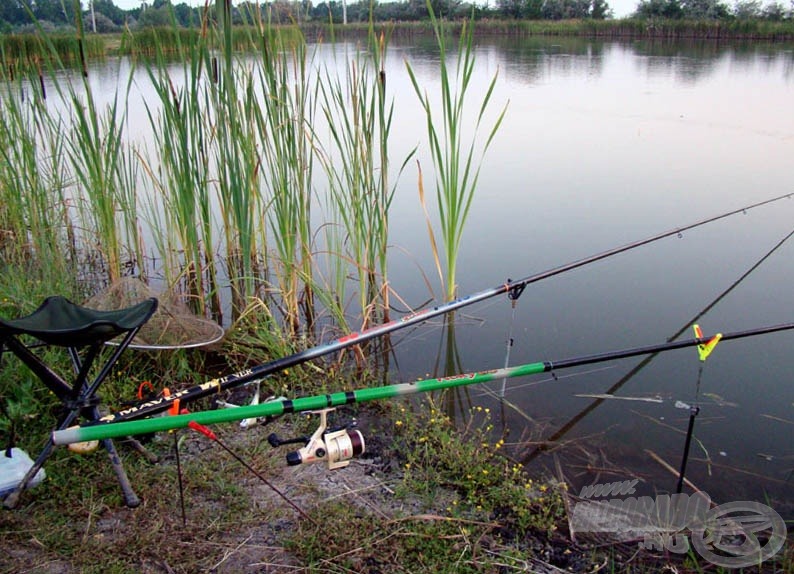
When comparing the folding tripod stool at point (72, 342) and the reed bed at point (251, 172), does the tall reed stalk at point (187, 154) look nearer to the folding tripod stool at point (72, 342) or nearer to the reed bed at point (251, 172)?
the reed bed at point (251, 172)

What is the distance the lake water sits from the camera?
266 centimetres

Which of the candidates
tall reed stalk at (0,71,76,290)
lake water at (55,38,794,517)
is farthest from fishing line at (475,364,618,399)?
tall reed stalk at (0,71,76,290)

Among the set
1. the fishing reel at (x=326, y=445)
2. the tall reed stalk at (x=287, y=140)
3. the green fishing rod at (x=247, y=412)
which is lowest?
the fishing reel at (x=326, y=445)

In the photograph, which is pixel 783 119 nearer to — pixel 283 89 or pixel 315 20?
pixel 315 20

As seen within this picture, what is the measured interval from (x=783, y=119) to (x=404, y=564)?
24.7ft

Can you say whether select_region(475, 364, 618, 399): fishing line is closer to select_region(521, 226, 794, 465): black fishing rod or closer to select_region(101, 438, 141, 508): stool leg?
select_region(521, 226, 794, 465): black fishing rod

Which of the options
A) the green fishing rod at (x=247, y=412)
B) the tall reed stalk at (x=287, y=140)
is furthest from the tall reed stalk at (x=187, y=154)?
the green fishing rod at (x=247, y=412)

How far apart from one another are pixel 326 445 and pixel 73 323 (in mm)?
795

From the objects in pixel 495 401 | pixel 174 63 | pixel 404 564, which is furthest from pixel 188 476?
pixel 174 63

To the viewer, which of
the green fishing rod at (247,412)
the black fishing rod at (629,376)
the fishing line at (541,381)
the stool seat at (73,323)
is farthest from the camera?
the fishing line at (541,381)

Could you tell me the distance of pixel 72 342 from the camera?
1.88m

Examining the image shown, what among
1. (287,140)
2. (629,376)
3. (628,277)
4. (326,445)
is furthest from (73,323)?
(628,277)

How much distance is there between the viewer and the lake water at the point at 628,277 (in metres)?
2.66

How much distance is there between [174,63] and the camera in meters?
12.3
